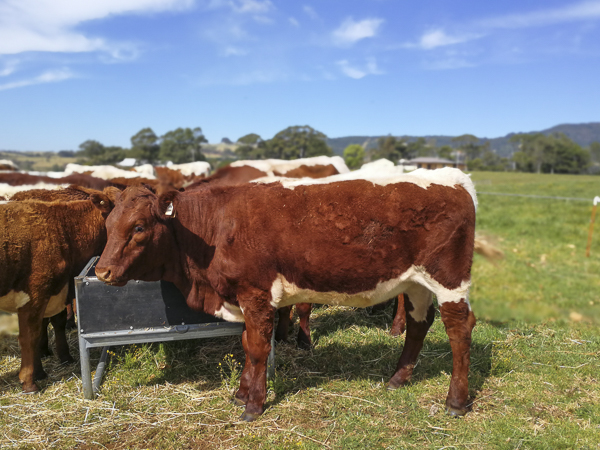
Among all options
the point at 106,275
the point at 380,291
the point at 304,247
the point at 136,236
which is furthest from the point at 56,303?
the point at 380,291

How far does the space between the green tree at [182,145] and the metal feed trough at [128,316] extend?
66.9 meters

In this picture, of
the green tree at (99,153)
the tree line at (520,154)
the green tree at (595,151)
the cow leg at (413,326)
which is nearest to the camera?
the cow leg at (413,326)

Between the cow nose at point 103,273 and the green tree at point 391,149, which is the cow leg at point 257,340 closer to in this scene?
the cow nose at point 103,273

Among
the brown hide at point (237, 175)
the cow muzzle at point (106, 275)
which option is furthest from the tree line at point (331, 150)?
the cow muzzle at point (106, 275)

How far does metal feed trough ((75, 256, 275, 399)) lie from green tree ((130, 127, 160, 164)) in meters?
69.5

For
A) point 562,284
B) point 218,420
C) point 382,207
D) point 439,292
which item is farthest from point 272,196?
point 562,284

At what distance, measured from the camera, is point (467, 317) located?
4.01 metres

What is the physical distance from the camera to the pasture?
3.67 m

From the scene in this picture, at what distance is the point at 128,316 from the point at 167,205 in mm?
1167

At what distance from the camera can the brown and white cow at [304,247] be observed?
3.79 meters

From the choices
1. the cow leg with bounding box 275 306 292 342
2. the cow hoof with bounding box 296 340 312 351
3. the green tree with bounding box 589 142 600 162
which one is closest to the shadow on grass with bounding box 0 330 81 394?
the cow leg with bounding box 275 306 292 342

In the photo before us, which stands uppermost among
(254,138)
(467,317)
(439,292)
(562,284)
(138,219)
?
(254,138)

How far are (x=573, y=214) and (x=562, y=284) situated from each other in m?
8.81

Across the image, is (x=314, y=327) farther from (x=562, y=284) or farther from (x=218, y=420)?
(x=562, y=284)
